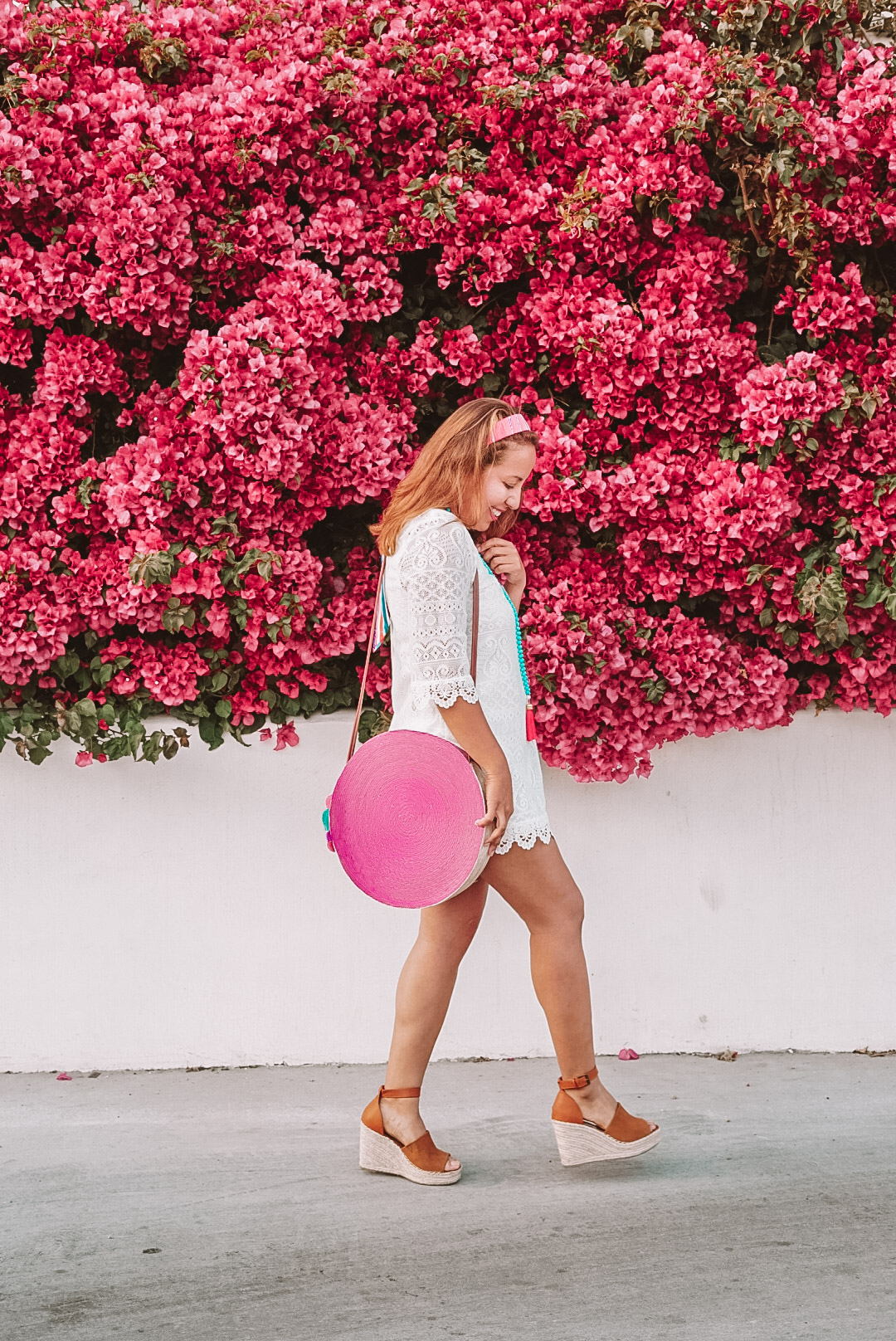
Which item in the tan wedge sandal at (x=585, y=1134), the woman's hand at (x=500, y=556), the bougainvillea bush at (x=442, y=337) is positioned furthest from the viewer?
the bougainvillea bush at (x=442, y=337)

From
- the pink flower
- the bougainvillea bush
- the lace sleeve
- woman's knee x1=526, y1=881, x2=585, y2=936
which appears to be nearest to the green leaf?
the bougainvillea bush

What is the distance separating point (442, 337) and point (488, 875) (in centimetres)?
185

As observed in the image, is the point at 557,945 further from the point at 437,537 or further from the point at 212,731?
the point at 212,731

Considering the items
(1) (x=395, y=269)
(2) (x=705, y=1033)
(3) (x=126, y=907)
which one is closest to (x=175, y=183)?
(1) (x=395, y=269)

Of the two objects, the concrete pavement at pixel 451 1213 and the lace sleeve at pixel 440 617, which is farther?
the lace sleeve at pixel 440 617

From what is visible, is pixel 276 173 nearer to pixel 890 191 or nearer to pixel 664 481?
pixel 664 481

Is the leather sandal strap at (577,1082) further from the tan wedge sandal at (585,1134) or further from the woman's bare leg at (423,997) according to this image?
the woman's bare leg at (423,997)

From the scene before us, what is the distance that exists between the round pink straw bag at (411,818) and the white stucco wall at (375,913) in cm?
110

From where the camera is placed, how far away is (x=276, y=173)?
12.7ft

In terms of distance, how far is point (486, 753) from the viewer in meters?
2.89

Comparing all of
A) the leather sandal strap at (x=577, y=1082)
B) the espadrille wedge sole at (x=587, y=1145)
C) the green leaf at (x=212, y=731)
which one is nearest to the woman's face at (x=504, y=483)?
the green leaf at (x=212, y=731)

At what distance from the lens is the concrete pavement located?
2521 millimetres

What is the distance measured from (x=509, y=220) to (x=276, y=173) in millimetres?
737

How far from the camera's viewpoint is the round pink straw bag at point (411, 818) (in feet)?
9.46
